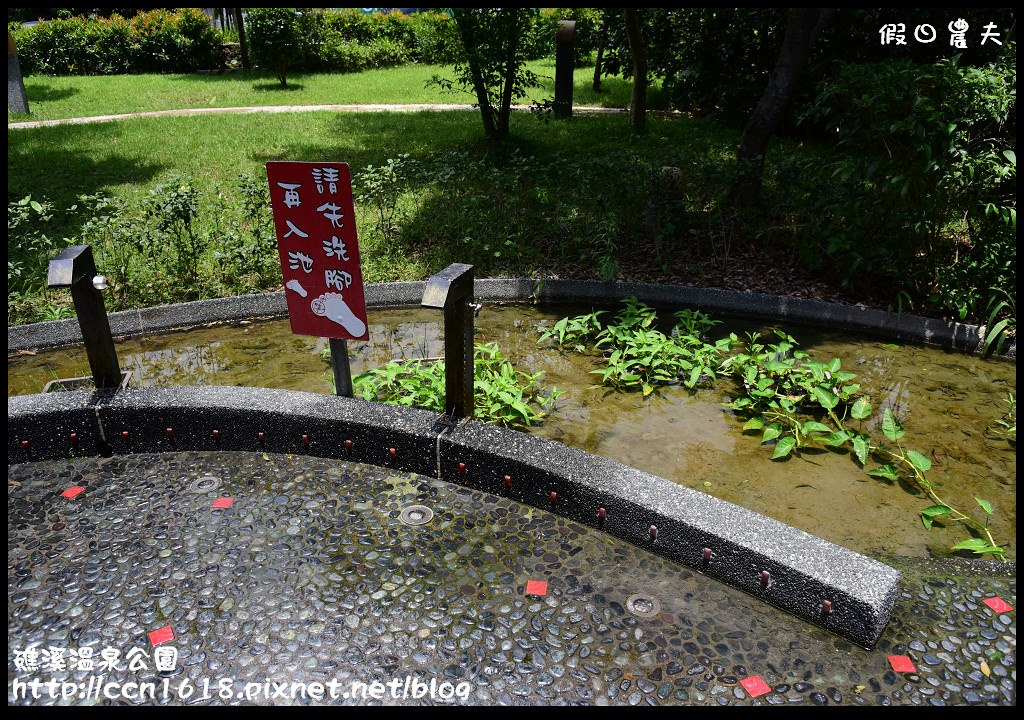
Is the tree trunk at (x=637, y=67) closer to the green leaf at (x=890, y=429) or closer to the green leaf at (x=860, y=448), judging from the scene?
the green leaf at (x=890, y=429)

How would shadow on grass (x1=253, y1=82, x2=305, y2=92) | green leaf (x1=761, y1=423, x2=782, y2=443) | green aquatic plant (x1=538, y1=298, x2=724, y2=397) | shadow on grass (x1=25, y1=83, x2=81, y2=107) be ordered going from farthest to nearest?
1. shadow on grass (x1=253, y1=82, x2=305, y2=92)
2. shadow on grass (x1=25, y1=83, x2=81, y2=107)
3. green aquatic plant (x1=538, y1=298, x2=724, y2=397)
4. green leaf (x1=761, y1=423, x2=782, y2=443)

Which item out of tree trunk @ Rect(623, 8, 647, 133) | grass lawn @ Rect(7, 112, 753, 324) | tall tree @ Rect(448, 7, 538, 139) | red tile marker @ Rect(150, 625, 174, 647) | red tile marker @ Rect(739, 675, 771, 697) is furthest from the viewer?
tree trunk @ Rect(623, 8, 647, 133)

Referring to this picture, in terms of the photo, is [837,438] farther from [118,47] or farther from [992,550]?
[118,47]

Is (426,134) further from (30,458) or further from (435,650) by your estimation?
(435,650)

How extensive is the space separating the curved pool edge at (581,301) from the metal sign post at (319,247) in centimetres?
223

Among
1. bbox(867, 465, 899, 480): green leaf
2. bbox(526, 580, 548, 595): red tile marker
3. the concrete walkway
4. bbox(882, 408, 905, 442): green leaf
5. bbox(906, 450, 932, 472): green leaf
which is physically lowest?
bbox(867, 465, 899, 480): green leaf

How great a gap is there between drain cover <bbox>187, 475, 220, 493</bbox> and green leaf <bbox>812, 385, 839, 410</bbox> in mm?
3214

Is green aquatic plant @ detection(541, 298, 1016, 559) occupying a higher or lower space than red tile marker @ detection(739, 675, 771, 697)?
higher

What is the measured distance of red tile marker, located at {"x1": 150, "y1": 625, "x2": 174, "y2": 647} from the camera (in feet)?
7.92

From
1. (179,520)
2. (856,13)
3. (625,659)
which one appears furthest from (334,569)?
(856,13)

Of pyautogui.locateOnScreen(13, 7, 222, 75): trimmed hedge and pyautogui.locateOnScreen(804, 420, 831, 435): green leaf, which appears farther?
pyautogui.locateOnScreen(13, 7, 222, 75): trimmed hedge

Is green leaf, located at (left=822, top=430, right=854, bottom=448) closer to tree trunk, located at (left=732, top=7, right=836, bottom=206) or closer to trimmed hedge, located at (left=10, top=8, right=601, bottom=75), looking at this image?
tree trunk, located at (left=732, top=7, right=836, bottom=206)

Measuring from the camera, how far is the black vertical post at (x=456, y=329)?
118 inches

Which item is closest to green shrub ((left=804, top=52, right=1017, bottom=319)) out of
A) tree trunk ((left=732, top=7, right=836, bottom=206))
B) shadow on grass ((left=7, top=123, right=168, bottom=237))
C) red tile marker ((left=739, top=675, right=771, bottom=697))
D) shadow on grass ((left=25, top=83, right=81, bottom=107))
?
tree trunk ((left=732, top=7, right=836, bottom=206))
